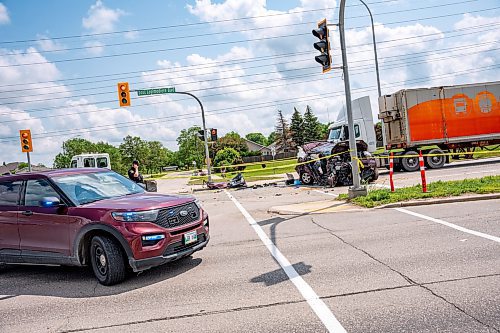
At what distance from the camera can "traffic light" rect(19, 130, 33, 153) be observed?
68.6 feet

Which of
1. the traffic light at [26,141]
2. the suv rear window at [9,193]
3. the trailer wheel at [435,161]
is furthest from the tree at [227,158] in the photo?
the suv rear window at [9,193]

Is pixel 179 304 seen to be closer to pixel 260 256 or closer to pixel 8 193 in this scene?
pixel 260 256

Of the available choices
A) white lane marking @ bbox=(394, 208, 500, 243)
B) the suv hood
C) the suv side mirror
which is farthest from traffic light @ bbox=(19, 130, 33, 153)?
white lane marking @ bbox=(394, 208, 500, 243)

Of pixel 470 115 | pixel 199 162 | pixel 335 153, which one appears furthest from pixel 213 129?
pixel 199 162

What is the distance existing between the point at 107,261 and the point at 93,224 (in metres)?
0.55

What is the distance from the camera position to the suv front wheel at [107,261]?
5594 millimetres

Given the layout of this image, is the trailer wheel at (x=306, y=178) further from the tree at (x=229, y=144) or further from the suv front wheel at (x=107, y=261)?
the tree at (x=229, y=144)

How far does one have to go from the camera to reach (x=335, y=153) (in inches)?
676

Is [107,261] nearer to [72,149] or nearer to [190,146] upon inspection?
[72,149]

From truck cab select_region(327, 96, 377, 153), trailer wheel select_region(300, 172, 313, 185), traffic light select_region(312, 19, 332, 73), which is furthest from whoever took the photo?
truck cab select_region(327, 96, 377, 153)

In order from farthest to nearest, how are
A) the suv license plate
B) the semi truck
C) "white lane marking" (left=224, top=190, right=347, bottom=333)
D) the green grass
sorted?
the semi truck → the green grass → the suv license plate → "white lane marking" (left=224, top=190, right=347, bottom=333)

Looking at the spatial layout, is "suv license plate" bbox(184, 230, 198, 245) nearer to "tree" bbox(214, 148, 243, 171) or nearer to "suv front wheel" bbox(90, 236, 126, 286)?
"suv front wheel" bbox(90, 236, 126, 286)

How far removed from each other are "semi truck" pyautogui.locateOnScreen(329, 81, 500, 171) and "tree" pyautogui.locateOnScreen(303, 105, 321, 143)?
7232 centimetres

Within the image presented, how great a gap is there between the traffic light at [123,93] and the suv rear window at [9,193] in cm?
1577
